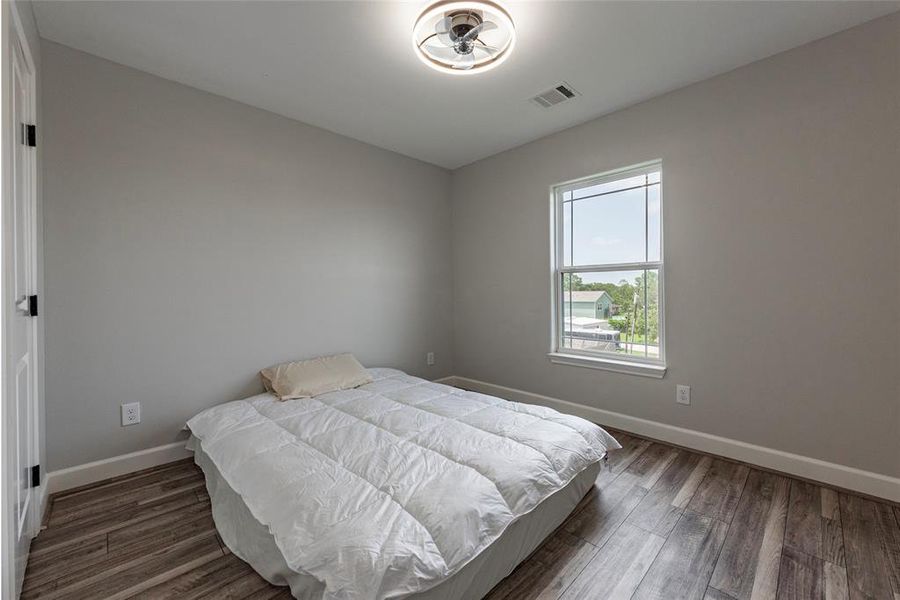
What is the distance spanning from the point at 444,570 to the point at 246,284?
7.88ft

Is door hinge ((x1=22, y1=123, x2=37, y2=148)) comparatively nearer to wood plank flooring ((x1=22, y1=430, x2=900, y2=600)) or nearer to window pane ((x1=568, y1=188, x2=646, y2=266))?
wood plank flooring ((x1=22, y1=430, x2=900, y2=600))

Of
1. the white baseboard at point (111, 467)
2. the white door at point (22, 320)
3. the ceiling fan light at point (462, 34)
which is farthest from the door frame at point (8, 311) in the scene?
the ceiling fan light at point (462, 34)

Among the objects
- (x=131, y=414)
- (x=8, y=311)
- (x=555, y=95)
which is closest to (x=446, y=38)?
(x=555, y=95)

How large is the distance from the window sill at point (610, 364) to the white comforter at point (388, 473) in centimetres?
90

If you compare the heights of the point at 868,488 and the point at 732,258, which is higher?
the point at 732,258

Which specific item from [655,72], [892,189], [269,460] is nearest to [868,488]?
[892,189]

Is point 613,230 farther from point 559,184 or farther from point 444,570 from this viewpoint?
point 444,570

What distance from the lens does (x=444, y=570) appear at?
119 centimetres

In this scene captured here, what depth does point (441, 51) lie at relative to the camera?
2020 mm

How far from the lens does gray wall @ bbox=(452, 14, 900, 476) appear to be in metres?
2.02

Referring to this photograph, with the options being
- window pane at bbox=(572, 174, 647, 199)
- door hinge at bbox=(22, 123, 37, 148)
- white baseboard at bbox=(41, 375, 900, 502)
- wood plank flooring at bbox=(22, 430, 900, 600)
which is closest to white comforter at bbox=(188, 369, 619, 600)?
wood plank flooring at bbox=(22, 430, 900, 600)

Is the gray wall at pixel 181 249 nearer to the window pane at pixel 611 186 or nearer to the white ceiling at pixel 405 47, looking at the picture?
the white ceiling at pixel 405 47

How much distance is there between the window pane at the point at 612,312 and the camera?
2918mm

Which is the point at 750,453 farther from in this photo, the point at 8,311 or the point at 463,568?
the point at 8,311
